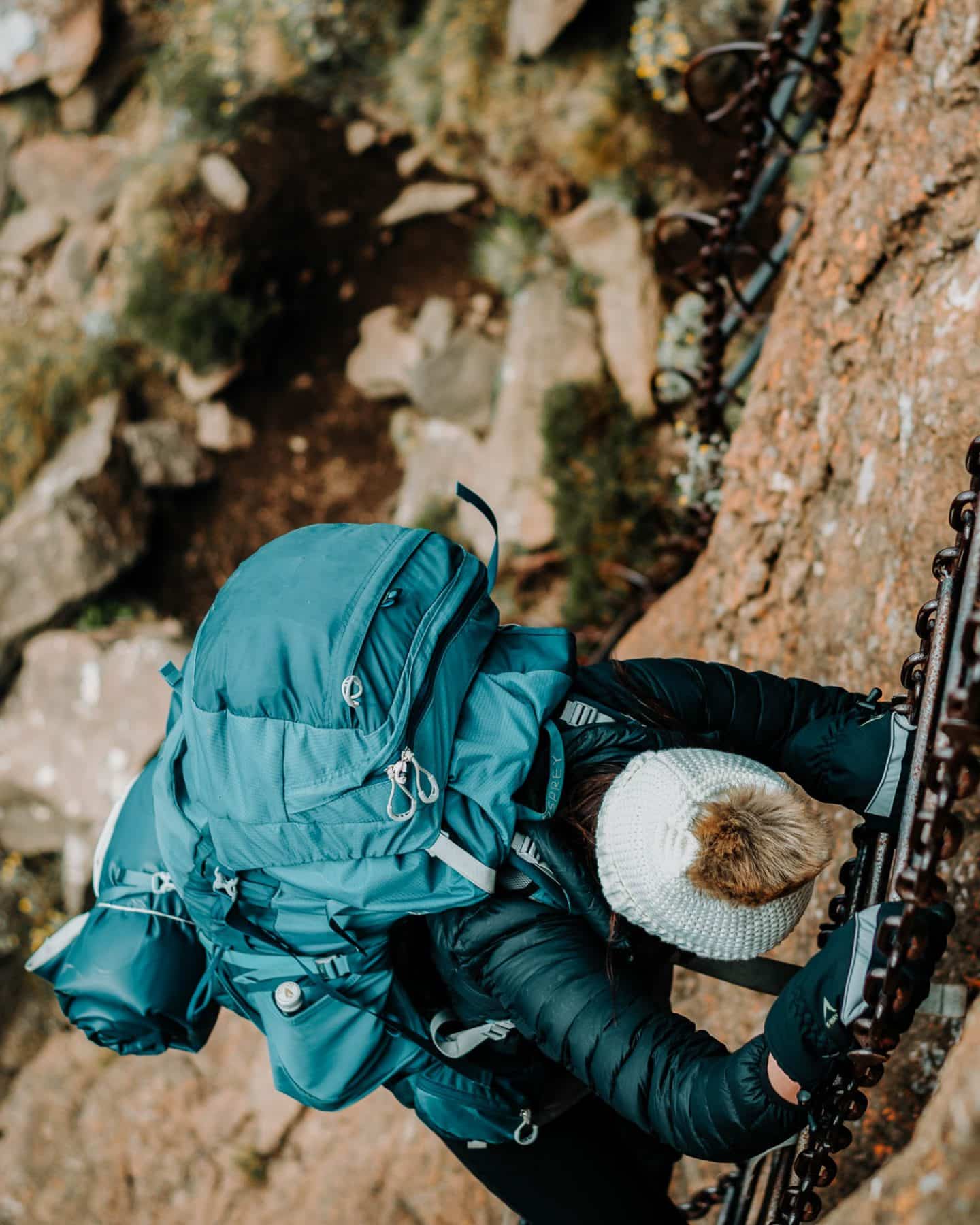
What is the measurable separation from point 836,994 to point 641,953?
23.1 inches

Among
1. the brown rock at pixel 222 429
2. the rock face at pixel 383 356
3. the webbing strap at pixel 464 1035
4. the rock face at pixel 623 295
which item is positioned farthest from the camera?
the brown rock at pixel 222 429

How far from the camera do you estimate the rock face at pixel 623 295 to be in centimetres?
538

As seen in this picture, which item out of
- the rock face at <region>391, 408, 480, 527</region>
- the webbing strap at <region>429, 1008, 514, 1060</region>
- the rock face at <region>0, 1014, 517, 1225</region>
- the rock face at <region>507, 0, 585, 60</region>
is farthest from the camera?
the rock face at <region>391, 408, 480, 527</region>

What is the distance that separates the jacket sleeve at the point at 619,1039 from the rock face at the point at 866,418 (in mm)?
1035

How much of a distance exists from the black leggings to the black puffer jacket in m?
0.27

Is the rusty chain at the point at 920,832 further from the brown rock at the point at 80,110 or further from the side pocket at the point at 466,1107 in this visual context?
the brown rock at the point at 80,110

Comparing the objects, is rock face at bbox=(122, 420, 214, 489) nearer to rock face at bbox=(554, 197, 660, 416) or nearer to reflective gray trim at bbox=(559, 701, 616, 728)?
rock face at bbox=(554, 197, 660, 416)

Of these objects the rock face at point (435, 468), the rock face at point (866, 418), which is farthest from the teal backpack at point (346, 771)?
the rock face at point (435, 468)

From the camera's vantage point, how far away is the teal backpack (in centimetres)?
175

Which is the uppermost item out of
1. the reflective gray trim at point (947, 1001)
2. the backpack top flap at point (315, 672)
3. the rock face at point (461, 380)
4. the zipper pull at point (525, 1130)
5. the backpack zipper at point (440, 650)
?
the backpack top flap at point (315, 672)

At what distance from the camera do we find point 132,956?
2.18m

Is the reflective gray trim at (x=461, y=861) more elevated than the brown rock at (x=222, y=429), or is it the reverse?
the reflective gray trim at (x=461, y=861)

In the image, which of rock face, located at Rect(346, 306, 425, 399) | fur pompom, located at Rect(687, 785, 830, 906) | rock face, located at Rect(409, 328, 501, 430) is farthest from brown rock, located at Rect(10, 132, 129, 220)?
fur pompom, located at Rect(687, 785, 830, 906)

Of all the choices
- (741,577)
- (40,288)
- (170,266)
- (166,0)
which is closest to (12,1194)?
(741,577)
